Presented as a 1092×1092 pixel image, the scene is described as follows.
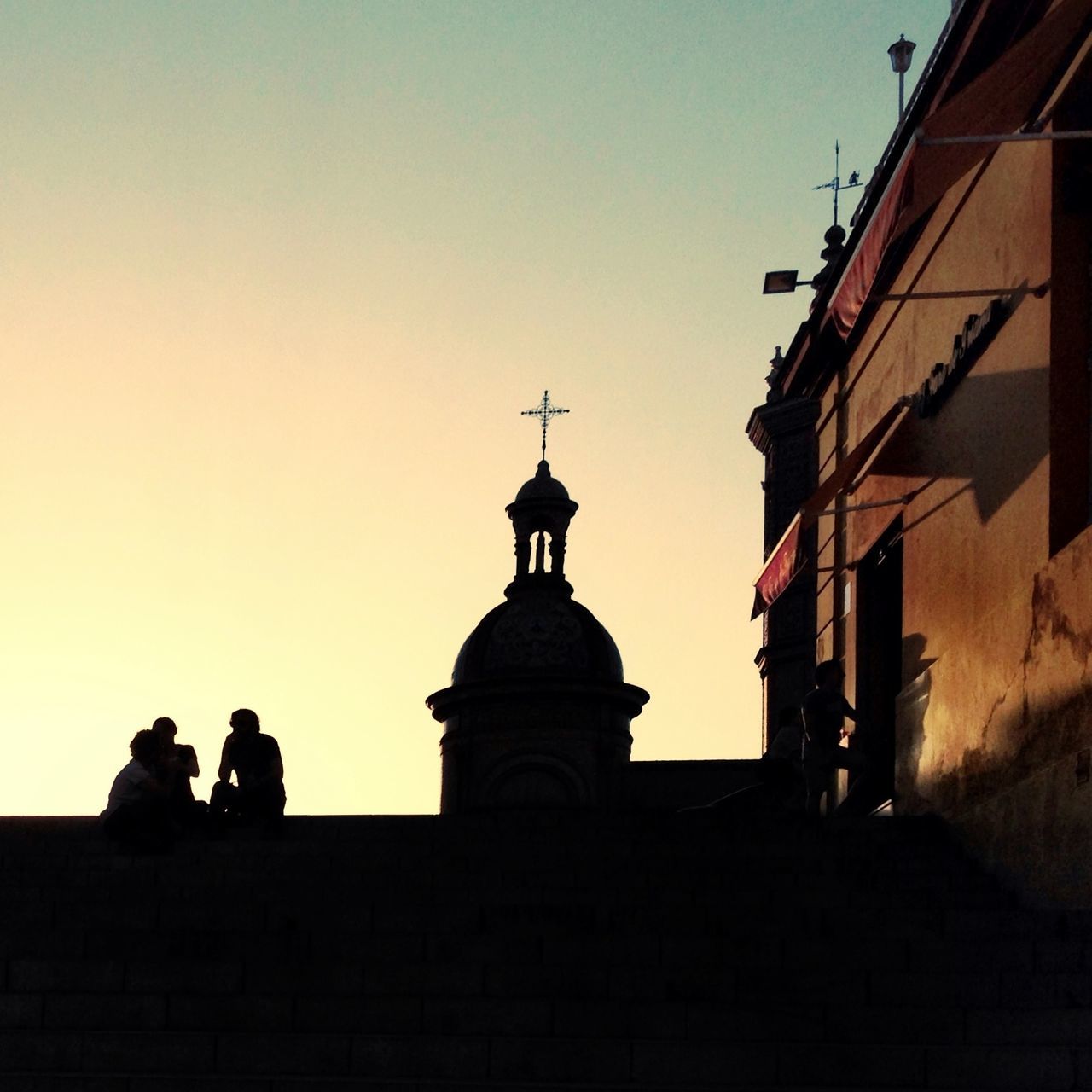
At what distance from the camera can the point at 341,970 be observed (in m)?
11.0

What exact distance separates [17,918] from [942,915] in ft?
16.7

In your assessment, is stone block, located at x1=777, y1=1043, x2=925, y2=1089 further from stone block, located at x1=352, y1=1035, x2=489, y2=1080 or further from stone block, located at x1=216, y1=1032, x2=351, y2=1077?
stone block, located at x1=216, y1=1032, x2=351, y2=1077

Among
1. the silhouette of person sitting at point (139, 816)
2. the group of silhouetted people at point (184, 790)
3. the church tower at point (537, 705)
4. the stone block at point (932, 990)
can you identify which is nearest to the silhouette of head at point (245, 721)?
the group of silhouetted people at point (184, 790)

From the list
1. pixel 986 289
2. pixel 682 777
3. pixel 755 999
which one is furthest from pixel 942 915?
pixel 682 777

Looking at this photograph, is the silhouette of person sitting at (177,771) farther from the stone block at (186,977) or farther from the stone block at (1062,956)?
the stone block at (1062,956)

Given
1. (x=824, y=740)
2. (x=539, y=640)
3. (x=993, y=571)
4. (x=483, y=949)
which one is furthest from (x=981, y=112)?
(x=539, y=640)

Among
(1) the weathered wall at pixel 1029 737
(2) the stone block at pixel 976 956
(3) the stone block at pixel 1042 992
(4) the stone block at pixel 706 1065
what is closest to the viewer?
(4) the stone block at pixel 706 1065

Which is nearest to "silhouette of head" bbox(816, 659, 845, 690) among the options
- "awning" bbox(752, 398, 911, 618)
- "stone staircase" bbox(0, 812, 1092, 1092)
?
"awning" bbox(752, 398, 911, 618)

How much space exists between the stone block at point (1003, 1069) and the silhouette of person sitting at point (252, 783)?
7.27 m

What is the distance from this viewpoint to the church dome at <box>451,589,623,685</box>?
A: 36594 mm

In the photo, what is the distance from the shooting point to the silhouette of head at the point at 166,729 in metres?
16.7

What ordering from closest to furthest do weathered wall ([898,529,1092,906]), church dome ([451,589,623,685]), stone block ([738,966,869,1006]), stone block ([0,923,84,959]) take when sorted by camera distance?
stone block ([738,966,869,1006]), stone block ([0,923,84,959]), weathered wall ([898,529,1092,906]), church dome ([451,589,623,685])

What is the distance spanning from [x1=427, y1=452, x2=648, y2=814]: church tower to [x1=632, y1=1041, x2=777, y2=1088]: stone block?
2280 cm

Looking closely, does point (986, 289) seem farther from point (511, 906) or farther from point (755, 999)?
point (755, 999)
